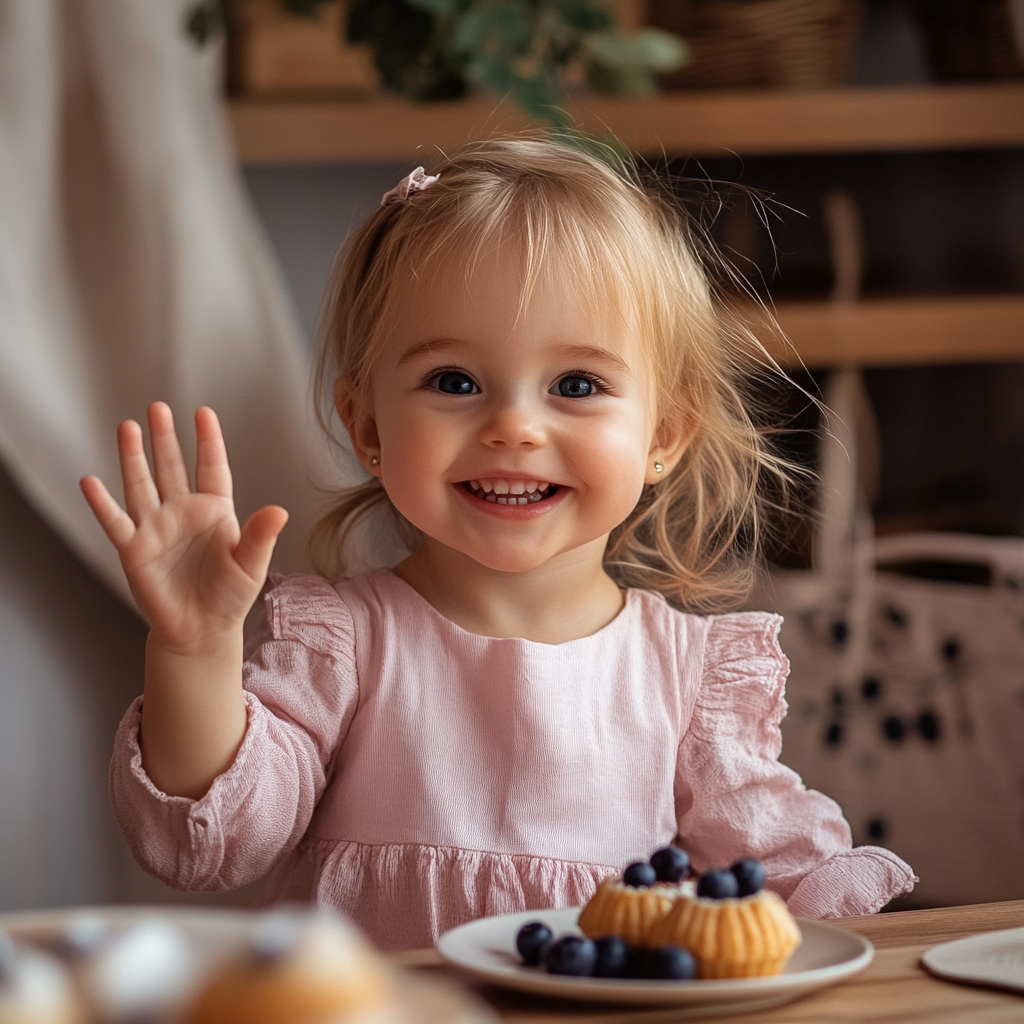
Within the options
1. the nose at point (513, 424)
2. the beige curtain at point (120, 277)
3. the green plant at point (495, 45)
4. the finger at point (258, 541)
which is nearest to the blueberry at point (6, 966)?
the finger at point (258, 541)

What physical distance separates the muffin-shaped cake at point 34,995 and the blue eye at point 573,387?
0.67 m

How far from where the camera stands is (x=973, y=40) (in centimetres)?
191

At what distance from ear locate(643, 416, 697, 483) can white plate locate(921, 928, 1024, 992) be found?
0.53 metres

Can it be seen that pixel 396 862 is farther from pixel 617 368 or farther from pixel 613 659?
pixel 617 368

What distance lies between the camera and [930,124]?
1.85 m

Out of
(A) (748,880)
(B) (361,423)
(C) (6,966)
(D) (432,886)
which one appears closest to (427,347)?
(B) (361,423)

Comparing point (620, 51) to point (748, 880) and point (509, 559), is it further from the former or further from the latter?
point (748, 880)

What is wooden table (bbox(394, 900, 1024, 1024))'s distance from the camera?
20.9 inches

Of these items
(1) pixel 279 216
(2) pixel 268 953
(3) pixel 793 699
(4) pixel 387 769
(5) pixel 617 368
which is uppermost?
(1) pixel 279 216

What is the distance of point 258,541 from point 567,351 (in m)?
0.31

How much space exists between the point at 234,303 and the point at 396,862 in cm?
59

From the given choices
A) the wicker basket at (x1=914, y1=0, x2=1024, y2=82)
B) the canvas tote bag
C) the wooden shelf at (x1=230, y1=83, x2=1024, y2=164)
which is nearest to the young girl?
the canvas tote bag

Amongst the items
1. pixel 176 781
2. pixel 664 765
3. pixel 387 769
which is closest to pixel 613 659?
pixel 664 765

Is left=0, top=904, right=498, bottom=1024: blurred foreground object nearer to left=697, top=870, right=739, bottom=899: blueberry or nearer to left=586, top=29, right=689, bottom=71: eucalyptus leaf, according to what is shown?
left=697, top=870, right=739, bottom=899: blueberry
